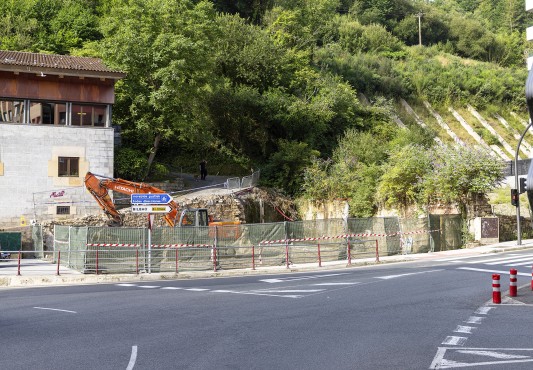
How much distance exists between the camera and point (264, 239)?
99.3 feet

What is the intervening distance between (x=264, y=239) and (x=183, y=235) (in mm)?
4160

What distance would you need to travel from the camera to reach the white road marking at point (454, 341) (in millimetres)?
10836

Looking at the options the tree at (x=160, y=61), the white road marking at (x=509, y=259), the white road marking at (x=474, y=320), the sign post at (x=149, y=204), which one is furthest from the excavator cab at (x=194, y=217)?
the white road marking at (x=474, y=320)

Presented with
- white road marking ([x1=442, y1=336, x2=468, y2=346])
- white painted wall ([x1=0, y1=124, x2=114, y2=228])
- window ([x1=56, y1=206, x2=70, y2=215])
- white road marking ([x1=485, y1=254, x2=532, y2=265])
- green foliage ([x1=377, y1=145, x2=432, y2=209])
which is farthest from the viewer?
green foliage ([x1=377, y1=145, x2=432, y2=209])

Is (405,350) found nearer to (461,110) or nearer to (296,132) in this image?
(296,132)

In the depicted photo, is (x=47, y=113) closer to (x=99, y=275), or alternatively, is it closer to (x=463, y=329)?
(x=99, y=275)

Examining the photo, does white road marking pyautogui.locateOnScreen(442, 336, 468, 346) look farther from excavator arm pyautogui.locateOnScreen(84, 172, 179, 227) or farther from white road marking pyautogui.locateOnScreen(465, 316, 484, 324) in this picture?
excavator arm pyautogui.locateOnScreen(84, 172, 179, 227)

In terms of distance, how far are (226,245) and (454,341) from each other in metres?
18.4

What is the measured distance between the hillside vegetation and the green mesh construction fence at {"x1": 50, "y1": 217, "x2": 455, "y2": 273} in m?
8.75

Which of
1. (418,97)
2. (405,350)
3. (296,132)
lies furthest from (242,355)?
(418,97)

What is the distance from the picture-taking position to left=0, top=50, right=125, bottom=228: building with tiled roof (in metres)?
38.8

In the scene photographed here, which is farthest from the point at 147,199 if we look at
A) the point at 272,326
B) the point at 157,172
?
the point at 157,172

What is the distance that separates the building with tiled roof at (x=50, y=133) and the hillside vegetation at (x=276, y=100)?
388 cm

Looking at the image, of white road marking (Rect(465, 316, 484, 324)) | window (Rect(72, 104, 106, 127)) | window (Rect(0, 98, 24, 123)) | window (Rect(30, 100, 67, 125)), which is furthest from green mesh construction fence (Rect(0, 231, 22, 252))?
white road marking (Rect(465, 316, 484, 324))
